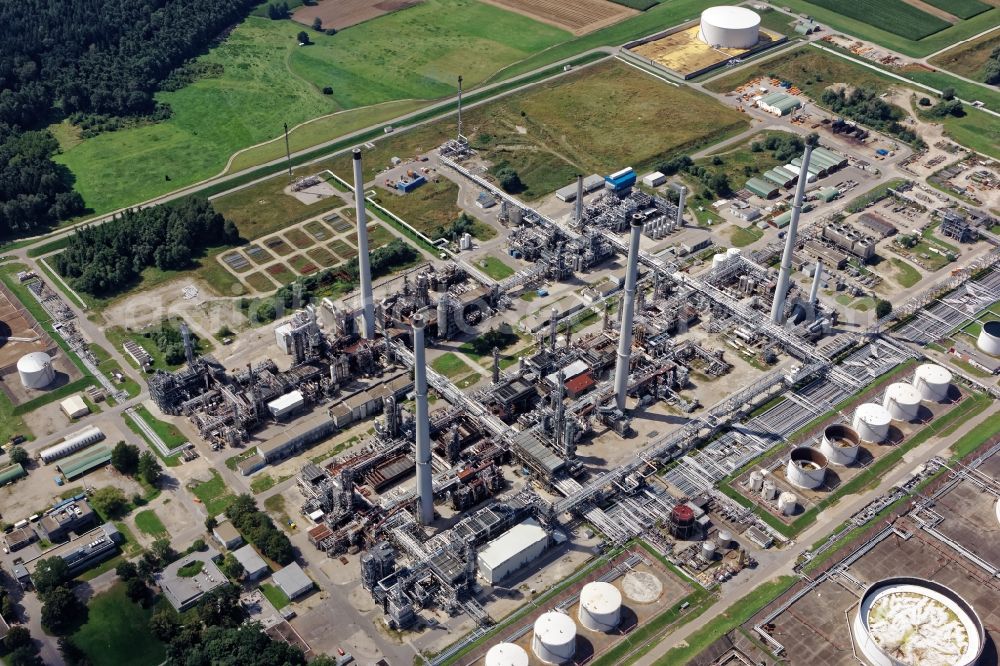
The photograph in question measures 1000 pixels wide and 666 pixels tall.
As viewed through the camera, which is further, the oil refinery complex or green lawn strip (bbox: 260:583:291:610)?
green lawn strip (bbox: 260:583:291:610)

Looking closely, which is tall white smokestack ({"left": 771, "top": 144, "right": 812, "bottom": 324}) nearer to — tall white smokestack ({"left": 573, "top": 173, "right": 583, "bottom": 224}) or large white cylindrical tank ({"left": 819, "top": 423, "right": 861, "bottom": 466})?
large white cylindrical tank ({"left": 819, "top": 423, "right": 861, "bottom": 466})

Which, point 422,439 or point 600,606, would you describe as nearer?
point 600,606

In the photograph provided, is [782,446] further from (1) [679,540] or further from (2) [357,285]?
(2) [357,285]

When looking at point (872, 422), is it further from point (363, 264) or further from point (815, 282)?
point (363, 264)

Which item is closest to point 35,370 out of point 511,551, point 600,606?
point 511,551

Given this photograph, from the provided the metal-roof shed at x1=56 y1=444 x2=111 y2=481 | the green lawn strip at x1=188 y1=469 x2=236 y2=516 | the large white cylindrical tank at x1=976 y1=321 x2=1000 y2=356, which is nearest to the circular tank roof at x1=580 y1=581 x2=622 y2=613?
the green lawn strip at x1=188 y1=469 x2=236 y2=516

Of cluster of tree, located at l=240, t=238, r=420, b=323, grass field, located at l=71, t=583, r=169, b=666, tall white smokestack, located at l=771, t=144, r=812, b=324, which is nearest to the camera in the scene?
grass field, located at l=71, t=583, r=169, b=666

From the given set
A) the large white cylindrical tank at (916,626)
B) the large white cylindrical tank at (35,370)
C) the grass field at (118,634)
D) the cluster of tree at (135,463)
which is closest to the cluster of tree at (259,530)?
the cluster of tree at (135,463)
